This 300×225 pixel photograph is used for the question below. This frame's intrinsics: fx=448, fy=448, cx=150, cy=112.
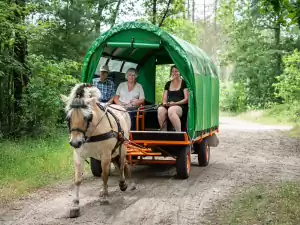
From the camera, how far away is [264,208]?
241 inches

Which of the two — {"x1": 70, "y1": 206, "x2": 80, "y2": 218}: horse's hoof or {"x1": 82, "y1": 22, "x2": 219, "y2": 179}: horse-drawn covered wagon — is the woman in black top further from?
{"x1": 70, "y1": 206, "x2": 80, "y2": 218}: horse's hoof

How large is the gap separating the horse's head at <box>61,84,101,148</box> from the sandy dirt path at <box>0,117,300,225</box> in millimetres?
1066

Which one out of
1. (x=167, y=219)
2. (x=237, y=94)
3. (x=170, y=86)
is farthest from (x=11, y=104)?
(x=237, y=94)

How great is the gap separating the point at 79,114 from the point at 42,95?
6.48 meters

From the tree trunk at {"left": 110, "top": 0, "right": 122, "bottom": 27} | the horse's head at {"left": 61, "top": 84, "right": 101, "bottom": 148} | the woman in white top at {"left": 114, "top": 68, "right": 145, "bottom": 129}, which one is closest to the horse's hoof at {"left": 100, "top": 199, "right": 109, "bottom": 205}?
the horse's head at {"left": 61, "top": 84, "right": 101, "bottom": 148}

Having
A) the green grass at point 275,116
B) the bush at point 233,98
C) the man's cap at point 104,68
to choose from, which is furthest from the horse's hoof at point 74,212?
the bush at point 233,98

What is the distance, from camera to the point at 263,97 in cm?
3472

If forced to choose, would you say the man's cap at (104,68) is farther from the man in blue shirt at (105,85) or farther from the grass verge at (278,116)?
the grass verge at (278,116)

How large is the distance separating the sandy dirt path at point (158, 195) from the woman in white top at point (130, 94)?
4.75ft

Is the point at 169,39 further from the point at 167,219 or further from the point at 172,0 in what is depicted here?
the point at 172,0

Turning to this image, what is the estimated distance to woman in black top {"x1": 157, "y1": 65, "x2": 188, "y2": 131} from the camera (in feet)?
27.9

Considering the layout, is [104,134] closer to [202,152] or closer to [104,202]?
[104,202]

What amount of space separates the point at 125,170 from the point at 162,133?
958 mm

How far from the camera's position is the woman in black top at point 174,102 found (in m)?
8.51
